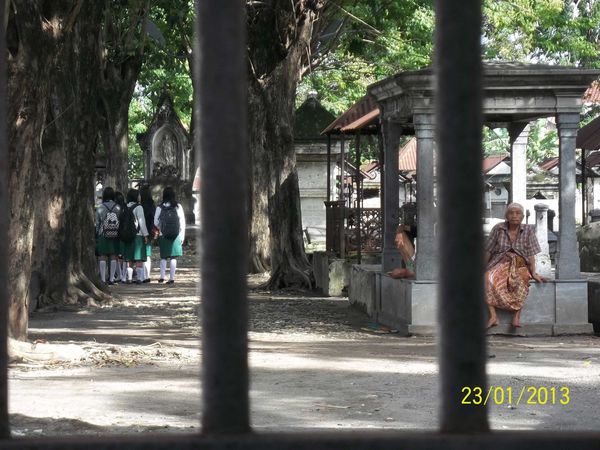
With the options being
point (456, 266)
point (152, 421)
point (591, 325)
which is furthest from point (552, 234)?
point (456, 266)

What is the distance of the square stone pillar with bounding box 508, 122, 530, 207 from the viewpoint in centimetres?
1421

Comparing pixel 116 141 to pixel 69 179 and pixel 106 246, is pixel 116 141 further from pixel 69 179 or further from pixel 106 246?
pixel 69 179

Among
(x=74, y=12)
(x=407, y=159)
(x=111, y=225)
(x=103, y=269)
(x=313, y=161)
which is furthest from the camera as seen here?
(x=407, y=159)

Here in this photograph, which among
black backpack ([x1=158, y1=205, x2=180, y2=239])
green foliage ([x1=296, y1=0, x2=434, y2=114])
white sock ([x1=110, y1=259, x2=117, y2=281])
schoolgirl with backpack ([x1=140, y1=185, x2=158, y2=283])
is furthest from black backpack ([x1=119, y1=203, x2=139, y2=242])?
green foliage ([x1=296, y1=0, x2=434, y2=114])

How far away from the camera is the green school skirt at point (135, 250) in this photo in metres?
22.3

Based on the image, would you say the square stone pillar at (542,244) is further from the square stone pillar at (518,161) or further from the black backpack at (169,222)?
the black backpack at (169,222)

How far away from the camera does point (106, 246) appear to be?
2255 centimetres

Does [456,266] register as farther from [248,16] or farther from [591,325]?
[248,16]

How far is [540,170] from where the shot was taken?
45125 mm

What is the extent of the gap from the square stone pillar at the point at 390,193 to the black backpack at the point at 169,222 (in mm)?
6713

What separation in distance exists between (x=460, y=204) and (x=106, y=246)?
69.3 feet
